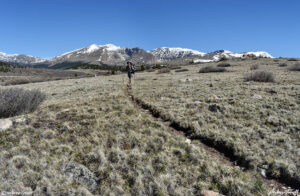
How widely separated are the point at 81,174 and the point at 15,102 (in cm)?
716

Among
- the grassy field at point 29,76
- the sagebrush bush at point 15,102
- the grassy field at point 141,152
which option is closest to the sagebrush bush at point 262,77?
the grassy field at point 141,152

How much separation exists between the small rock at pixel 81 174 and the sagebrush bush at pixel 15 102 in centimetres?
634

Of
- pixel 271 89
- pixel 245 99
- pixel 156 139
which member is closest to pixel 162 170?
pixel 156 139

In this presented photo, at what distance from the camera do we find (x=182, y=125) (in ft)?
24.6

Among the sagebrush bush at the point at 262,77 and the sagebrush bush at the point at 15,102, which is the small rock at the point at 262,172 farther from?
the sagebrush bush at the point at 262,77

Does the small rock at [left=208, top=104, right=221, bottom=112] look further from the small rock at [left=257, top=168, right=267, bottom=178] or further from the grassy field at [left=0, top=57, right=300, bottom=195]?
the small rock at [left=257, top=168, right=267, bottom=178]

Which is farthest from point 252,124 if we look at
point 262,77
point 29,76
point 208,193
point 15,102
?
→ point 29,76

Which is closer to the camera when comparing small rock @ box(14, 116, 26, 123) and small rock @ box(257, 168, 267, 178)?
small rock @ box(257, 168, 267, 178)

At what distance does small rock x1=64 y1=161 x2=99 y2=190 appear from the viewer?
4263mm

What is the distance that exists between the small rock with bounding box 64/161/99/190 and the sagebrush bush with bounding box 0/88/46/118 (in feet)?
20.8

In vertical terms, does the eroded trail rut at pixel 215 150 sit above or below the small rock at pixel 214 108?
below

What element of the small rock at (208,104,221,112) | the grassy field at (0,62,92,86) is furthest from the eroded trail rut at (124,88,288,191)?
the grassy field at (0,62,92,86)

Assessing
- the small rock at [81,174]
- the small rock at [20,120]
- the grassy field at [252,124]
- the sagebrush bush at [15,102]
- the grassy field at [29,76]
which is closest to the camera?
the small rock at [81,174]

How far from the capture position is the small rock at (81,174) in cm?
426
